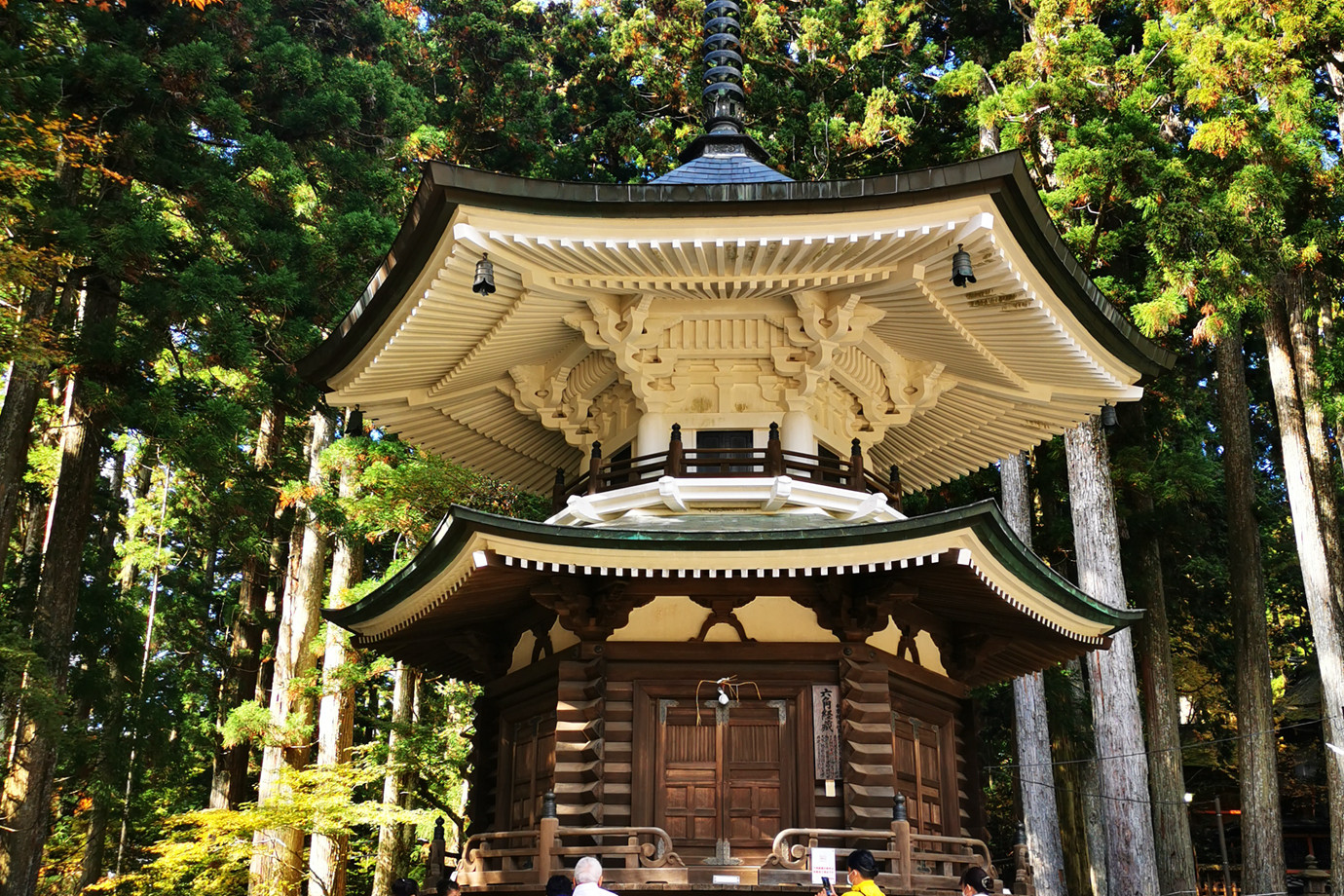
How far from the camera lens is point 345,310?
1781 cm

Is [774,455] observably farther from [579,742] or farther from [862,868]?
[862,868]

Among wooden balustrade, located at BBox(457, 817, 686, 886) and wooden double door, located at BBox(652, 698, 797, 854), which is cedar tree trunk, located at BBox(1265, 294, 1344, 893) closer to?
wooden double door, located at BBox(652, 698, 797, 854)

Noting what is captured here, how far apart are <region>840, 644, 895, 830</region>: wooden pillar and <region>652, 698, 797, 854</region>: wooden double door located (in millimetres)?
455

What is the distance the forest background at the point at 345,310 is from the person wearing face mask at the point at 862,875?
6781mm

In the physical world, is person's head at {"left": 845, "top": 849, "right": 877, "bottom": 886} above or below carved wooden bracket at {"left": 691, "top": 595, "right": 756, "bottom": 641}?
below

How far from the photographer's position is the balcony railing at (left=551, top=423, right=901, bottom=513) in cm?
951

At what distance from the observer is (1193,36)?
17094 millimetres

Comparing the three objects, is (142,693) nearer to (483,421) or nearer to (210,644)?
(210,644)

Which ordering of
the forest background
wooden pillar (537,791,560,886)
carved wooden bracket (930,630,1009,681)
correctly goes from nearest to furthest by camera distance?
wooden pillar (537,791,560,886)
carved wooden bracket (930,630,1009,681)
the forest background

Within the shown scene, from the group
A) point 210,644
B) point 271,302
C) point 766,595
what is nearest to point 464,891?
point 766,595

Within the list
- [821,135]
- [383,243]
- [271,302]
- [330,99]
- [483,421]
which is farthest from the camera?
[821,135]

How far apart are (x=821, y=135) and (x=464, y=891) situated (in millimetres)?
17059

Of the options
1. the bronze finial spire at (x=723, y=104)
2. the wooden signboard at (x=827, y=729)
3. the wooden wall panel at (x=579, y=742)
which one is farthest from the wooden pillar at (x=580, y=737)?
the bronze finial spire at (x=723, y=104)

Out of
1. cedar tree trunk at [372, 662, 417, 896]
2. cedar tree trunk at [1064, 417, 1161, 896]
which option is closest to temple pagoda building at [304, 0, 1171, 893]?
cedar tree trunk at [1064, 417, 1161, 896]
